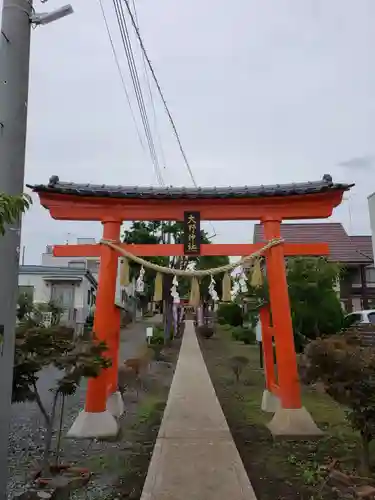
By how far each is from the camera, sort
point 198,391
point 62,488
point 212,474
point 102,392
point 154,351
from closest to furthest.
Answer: point 62,488 < point 212,474 < point 102,392 < point 198,391 < point 154,351

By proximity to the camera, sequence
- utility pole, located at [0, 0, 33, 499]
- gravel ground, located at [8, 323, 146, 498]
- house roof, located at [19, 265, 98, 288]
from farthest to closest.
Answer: house roof, located at [19, 265, 98, 288] → gravel ground, located at [8, 323, 146, 498] → utility pole, located at [0, 0, 33, 499]

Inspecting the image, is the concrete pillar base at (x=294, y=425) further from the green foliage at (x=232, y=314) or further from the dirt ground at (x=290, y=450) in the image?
the green foliage at (x=232, y=314)

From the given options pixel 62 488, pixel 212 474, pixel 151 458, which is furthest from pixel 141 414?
pixel 62 488

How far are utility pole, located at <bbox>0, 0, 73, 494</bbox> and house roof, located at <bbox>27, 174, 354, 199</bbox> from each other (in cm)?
390

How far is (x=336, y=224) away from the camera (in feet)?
103

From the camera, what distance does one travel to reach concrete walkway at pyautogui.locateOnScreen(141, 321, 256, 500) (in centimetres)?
493

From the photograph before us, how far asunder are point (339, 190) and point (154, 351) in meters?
12.1

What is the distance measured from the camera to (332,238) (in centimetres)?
2991

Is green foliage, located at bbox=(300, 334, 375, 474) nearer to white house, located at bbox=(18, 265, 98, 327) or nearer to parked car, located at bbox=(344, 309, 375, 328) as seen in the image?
parked car, located at bbox=(344, 309, 375, 328)

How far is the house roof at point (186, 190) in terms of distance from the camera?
7629 mm

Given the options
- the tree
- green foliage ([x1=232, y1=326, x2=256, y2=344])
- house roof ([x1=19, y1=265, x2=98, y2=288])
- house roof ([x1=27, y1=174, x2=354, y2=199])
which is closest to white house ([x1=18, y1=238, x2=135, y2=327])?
house roof ([x1=19, y1=265, x2=98, y2=288])

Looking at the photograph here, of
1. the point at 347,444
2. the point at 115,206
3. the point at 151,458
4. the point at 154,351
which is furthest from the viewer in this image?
the point at 154,351

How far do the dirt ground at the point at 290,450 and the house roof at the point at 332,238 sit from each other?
18.1m

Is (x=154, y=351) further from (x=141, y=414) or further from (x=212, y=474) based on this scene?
(x=212, y=474)
